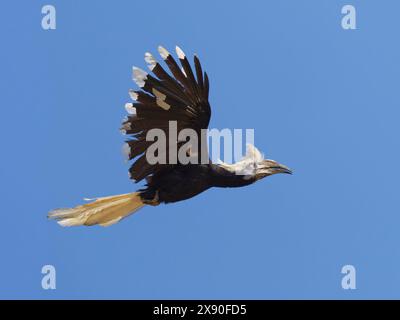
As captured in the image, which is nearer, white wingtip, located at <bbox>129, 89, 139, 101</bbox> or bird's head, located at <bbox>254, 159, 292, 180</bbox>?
white wingtip, located at <bbox>129, 89, 139, 101</bbox>

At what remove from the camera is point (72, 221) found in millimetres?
7211

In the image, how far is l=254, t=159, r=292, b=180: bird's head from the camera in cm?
747

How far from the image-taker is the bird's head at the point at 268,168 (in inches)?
294

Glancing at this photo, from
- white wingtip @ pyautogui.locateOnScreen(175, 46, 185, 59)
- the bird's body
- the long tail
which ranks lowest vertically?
the long tail

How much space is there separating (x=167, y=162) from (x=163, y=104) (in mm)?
538

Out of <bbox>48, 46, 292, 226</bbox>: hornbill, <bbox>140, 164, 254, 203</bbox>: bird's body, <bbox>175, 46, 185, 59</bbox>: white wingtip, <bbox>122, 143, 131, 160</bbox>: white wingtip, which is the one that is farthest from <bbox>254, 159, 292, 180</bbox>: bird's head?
<bbox>175, 46, 185, 59</bbox>: white wingtip

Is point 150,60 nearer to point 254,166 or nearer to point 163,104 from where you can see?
point 163,104

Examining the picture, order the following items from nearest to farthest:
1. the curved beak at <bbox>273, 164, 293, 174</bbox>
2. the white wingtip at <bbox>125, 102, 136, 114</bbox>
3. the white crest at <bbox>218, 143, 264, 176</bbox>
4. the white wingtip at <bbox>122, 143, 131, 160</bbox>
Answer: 1. the white wingtip at <bbox>125, 102, 136, 114</bbox>
2. the white wingtip at <bbox>122, 143, 131, 160</bbox>
3. the white crest at <bbox>218, 143, 264, 176</bbox>
4. the curved beak at <bbox>273, 164, 293, 174</bbox>

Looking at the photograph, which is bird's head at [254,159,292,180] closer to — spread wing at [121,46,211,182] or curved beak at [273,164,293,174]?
curved beak at [273,164,293,174]

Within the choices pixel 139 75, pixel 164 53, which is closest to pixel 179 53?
pixel 164 53

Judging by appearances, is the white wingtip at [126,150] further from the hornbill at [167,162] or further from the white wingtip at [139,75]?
the white wingtip at [139,75]

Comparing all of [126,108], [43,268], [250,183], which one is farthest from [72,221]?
[250,183]

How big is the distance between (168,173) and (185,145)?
0.28 meters

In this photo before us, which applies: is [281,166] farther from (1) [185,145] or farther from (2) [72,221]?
(2) [72,221]
